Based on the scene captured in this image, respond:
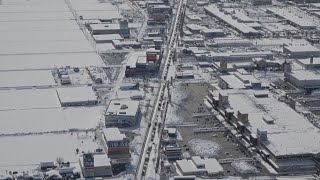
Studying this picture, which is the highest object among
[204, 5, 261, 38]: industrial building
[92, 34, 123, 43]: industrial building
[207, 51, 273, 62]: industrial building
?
[92, 34, 123, 43]: industrial building

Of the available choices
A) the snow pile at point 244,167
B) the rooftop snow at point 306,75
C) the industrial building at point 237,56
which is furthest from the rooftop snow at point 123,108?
the industrial building at point 237,56

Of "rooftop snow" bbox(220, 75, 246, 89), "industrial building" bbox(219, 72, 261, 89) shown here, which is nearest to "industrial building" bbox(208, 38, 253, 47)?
"industrial building" bbox(219, 72, 261, 89)

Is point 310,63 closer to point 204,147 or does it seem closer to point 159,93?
point 159,93

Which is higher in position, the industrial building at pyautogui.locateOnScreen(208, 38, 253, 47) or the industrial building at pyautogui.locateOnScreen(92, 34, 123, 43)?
the industrial building at pyautogui.locateOnScreen(92, 34, 123, 43)

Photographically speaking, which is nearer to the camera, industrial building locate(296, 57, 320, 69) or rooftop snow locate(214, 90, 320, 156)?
rooftop snow locate(214, 90, 320, 156)

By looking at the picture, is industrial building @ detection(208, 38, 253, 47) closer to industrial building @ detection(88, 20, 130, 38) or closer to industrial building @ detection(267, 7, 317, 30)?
industrial building @ detection(88, 20, 130, 38)

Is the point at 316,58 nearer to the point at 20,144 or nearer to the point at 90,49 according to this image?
A: the point at 90,49
